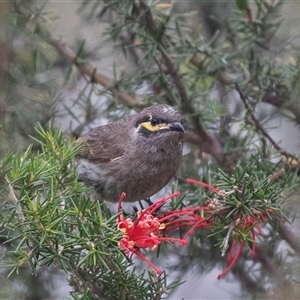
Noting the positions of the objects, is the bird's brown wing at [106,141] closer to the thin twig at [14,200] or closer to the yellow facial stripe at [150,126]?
the yellow facial stripe at [150,126]

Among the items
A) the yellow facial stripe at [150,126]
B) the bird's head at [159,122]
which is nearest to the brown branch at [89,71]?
the bird's head at [159,122]

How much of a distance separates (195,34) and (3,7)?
1.40 metres

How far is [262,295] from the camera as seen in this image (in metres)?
2.16

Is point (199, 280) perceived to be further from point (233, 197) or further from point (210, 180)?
point (233, 197)

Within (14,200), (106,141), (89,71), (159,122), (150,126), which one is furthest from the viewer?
(106,141)

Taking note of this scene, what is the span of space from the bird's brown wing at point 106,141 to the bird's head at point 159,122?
10 centimetres

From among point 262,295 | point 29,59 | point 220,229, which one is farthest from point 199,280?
point 29,59

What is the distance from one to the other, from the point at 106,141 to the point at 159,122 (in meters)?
0.36

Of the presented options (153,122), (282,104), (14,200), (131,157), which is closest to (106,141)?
(131,157)

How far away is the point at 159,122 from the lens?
9.16 ft

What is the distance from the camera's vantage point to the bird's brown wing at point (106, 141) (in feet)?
9.91

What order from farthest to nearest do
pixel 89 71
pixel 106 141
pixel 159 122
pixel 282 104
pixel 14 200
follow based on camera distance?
pixel 106 141
pixel 159 122
pixel 89 71
pixel 282 104
pixel 14 200

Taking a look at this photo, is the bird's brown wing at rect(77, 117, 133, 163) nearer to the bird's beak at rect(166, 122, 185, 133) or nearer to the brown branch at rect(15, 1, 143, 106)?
the brown branch at rect(15, 1, 143, 106)

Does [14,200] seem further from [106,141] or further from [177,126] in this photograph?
[106,141]
